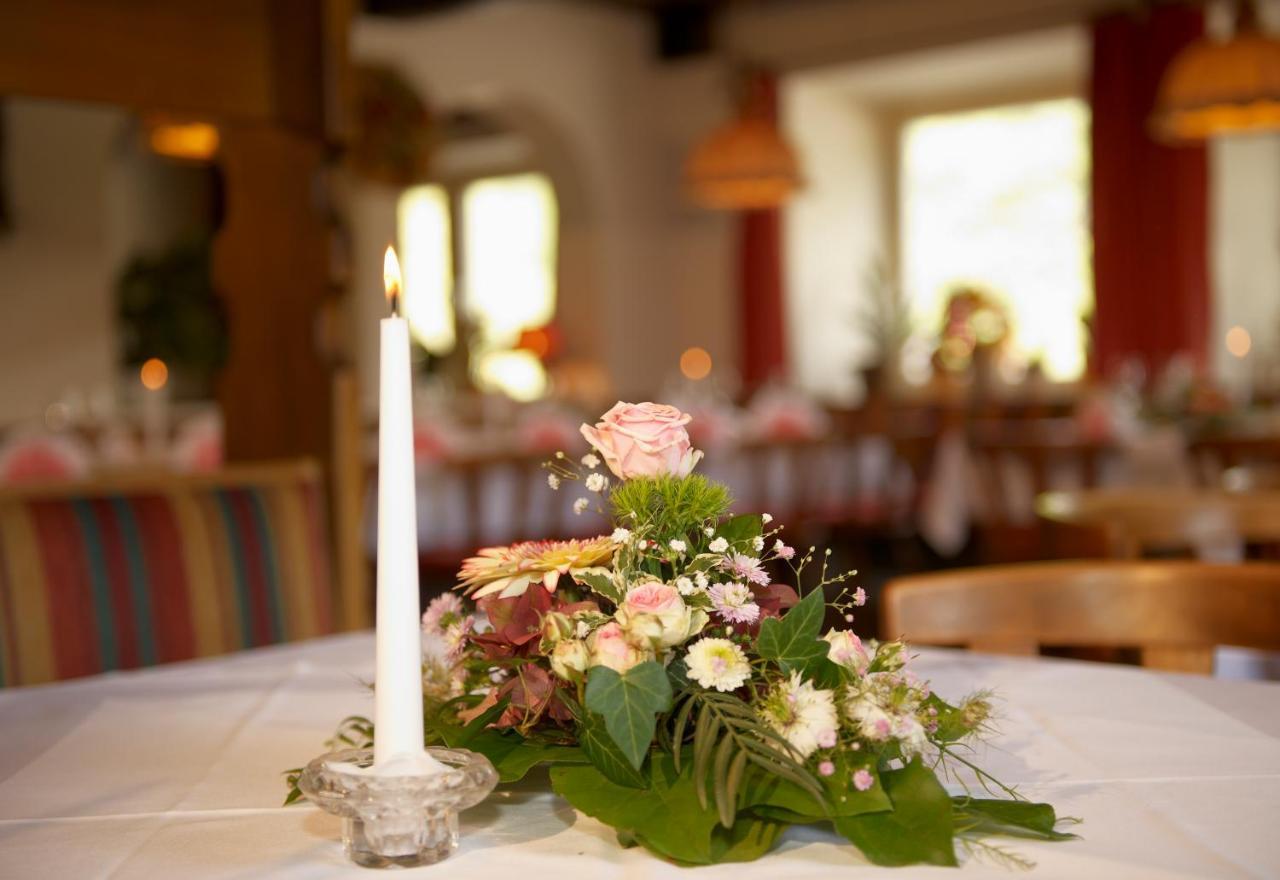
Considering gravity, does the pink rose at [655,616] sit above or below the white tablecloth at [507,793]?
above

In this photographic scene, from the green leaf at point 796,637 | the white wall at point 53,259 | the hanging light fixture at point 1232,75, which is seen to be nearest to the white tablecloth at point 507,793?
the green leaf at point 796,637

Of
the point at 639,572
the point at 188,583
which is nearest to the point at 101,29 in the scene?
the point at 188,583

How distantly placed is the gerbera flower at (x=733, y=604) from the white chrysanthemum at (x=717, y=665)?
0.03m

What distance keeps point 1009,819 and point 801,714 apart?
0.48 feet

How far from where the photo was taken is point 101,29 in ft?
7.15

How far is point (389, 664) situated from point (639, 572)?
17 cm

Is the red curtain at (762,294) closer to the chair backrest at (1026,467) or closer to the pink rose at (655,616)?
the chair backrest at (1026,467)

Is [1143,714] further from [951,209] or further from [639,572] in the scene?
[951,209]

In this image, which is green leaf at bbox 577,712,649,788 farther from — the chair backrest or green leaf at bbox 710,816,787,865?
the chair backrest

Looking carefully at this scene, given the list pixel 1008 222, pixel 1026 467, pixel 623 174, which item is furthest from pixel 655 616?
pixel 623 174

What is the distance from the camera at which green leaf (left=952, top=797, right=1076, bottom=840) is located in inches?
33.3

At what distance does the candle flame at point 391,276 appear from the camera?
849 mm

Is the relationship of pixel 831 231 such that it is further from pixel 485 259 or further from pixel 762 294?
pixel 485 259

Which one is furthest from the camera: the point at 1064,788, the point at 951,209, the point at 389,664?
the point at 951,209
